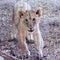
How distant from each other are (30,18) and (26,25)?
0.05 m

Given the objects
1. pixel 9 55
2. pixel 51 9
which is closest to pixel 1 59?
pixel 9 55

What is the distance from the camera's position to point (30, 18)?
6348 mm

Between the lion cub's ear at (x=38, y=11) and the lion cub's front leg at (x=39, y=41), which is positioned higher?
the lion cub's ear at (x=38, y=11)

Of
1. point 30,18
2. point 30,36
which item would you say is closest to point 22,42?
point 30,36

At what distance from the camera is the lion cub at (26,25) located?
635 centimetres

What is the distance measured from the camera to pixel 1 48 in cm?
639

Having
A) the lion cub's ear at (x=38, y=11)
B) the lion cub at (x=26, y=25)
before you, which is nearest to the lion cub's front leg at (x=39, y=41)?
the lion cub at (x=26, y=25)

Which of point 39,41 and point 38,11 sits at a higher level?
point 38,11

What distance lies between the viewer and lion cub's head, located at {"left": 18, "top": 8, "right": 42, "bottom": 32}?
20.8ft

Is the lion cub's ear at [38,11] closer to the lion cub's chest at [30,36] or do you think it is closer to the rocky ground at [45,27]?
the rocky ground at [45,27]

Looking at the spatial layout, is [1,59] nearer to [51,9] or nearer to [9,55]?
[9,55]

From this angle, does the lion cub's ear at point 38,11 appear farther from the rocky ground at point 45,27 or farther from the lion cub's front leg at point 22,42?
the lion cub's front leg at point 22,42

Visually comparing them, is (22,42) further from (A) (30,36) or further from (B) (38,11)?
(B) (38,11)

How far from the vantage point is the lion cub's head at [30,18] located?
6.34m
